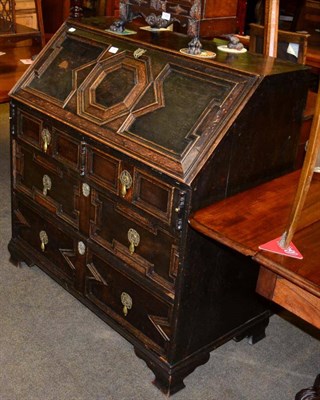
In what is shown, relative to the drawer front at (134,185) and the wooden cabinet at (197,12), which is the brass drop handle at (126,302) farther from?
the wooden cabinet at (197,12)

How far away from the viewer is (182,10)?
7.68 ft

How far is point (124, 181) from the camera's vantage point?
218cm

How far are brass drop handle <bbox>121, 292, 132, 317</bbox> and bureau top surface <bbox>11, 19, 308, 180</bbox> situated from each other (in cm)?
61

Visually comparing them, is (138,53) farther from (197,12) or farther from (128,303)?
(128,303)

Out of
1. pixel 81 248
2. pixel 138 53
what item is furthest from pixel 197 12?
pixel 81 248

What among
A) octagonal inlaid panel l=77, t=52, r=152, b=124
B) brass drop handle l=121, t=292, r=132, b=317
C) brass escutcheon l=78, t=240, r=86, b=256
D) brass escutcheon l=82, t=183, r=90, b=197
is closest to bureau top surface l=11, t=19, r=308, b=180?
octagonal inlaid panel l=77, t=52, r=152, b=124

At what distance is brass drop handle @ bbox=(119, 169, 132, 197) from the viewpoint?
216 cm

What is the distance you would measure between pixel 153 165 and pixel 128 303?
2.09 feet

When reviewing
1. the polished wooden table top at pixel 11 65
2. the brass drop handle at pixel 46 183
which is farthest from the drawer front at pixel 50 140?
the polished wooden table top at pixel 11 65

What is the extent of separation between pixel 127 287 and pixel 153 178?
524 millimetres

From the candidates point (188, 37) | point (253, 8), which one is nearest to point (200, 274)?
point (188, 37)

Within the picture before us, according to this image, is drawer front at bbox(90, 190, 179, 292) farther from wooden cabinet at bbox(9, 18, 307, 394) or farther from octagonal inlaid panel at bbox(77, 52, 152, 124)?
octagonal inlaid panel at bbox(77, 52, 152, 124)

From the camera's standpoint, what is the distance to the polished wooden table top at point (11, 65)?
10.5 ft

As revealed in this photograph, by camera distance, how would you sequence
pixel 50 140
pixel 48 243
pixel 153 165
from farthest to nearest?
pixel 48 243
pixel 50 140
pixel 153 165
